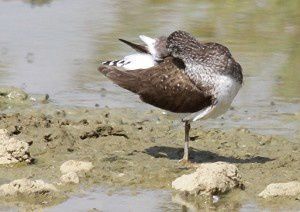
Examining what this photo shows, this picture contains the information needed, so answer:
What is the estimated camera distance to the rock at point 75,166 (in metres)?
9.39

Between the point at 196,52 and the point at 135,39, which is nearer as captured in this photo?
the point at 196,52

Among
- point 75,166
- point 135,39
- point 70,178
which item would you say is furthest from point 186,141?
point 135,39

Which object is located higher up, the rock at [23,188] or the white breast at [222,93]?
the white breast at [222,93]

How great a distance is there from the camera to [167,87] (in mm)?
9906

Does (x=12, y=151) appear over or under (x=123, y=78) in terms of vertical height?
under

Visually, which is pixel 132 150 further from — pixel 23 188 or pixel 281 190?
pixel 281 190

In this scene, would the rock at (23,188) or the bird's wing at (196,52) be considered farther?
the bird's wing at (196,52)

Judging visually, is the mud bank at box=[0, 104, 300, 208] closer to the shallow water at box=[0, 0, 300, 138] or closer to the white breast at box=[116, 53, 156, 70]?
the shallow water at box=[0, 0, 300, 138]

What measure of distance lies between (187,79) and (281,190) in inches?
62.3

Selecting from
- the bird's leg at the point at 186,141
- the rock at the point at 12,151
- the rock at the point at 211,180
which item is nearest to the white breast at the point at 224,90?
the bird's leg at the point at 186,141

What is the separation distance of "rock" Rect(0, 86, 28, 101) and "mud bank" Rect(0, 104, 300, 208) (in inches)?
9.2

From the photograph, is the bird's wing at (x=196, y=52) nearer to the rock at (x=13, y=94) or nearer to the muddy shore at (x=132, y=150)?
the muddy shore at (x=132, y=150)

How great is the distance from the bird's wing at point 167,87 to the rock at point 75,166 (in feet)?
3.07

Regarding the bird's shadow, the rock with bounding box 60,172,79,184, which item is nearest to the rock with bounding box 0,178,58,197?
the rock with bounding box 60,172,79,184
